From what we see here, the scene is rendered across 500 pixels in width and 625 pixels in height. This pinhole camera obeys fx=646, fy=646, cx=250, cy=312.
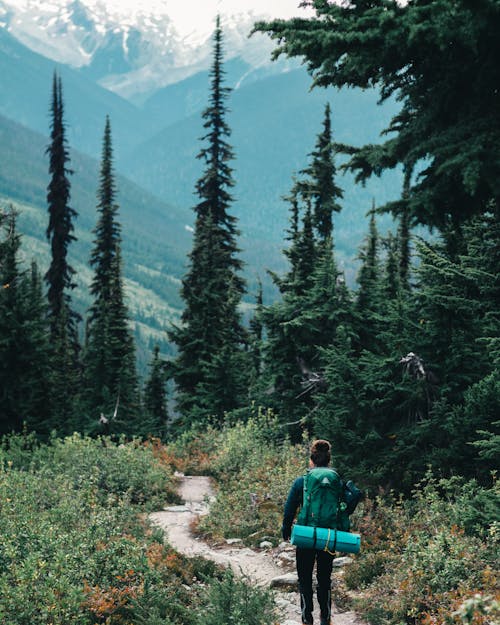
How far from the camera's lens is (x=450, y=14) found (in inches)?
287

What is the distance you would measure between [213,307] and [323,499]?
2166cm

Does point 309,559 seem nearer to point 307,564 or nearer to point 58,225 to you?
point 307,564

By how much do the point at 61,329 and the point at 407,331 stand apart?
29.3 metres

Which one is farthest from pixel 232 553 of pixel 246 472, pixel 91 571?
pixel 91 571

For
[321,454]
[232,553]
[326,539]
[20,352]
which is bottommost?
[232,553]

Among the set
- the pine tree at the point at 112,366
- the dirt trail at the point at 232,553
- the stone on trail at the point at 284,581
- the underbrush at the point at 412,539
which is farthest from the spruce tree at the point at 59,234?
the stone on trail at the point at 284,581

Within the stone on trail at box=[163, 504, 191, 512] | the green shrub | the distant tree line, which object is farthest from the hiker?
the stone on trail at box=[163, 504, 191, 512]

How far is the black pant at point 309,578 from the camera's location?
24.8ft

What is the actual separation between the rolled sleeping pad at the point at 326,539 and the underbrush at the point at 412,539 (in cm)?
106

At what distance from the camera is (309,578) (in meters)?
7.63

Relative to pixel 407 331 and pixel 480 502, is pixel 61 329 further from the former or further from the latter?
pixel 480 502

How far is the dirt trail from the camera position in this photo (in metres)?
8.54

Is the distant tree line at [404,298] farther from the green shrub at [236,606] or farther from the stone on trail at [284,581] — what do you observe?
the green shrub at [236,606]

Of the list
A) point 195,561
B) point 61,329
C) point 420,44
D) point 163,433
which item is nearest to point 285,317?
point 195,561
